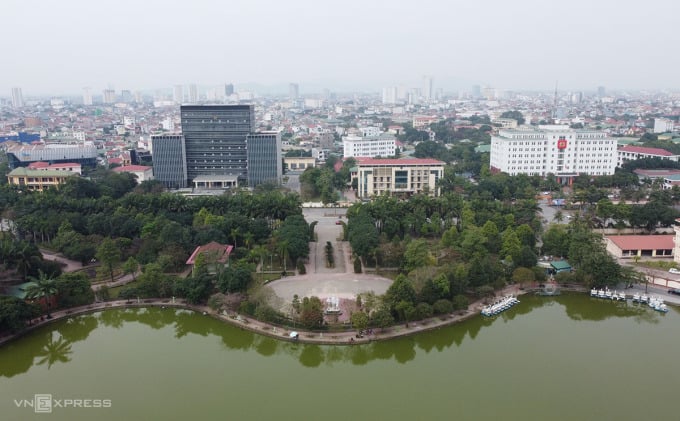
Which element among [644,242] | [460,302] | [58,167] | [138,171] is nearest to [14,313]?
[460,302]

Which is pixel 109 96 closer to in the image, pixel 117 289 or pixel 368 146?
pixel 368 146

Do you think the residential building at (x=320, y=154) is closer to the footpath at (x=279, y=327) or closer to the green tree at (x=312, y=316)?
the footpath at (x=279, y=327)

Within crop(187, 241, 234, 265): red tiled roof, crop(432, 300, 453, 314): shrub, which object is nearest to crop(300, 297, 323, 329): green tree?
crop(432, 300, 453, 314): shrub

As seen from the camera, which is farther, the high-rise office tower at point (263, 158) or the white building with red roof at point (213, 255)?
the high-rise office tower at point (263, 158)

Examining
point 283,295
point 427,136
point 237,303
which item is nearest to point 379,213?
point 283,295

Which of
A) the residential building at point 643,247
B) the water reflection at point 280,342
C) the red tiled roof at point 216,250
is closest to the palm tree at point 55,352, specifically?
the water reflection at point 280,342

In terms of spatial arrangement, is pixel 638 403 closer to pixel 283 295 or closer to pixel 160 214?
pixel 283 295
